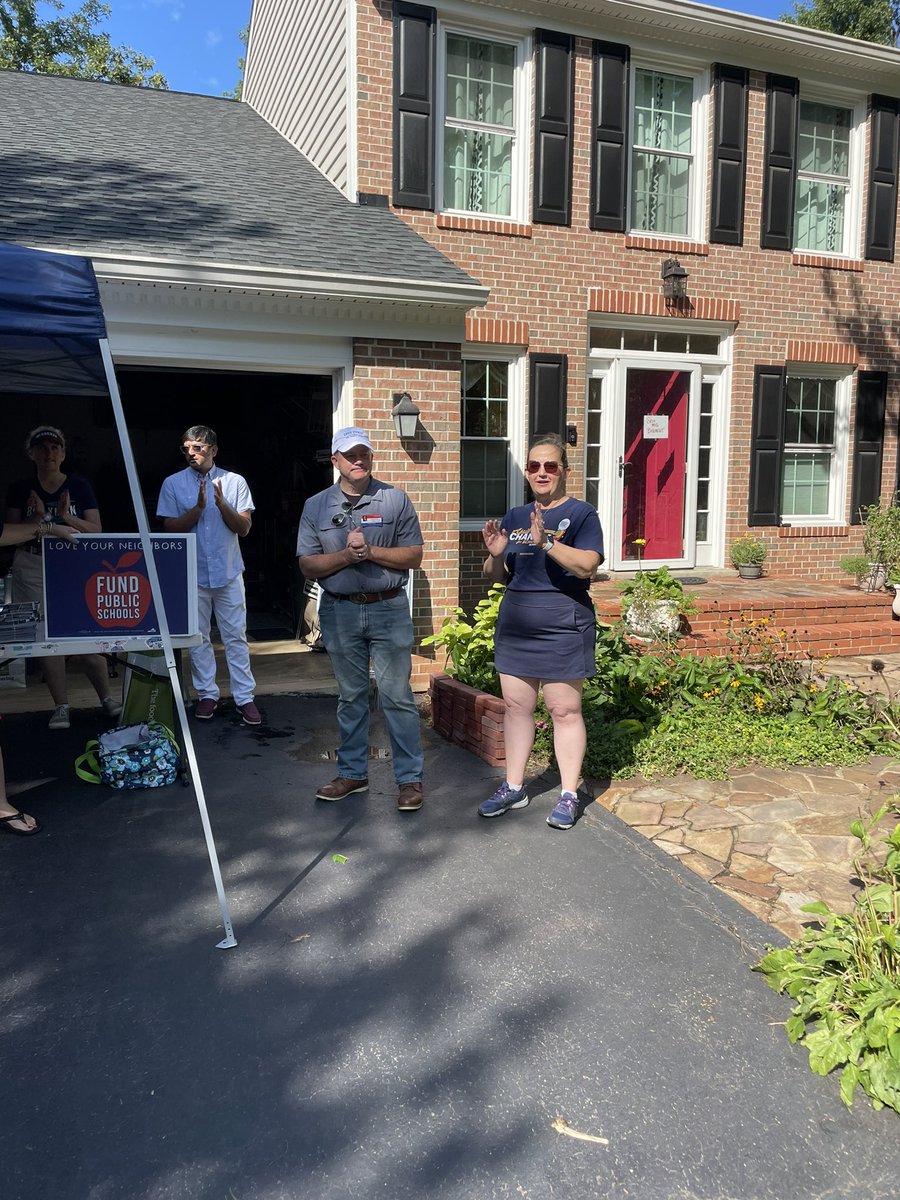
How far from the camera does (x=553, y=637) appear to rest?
418 centimetres

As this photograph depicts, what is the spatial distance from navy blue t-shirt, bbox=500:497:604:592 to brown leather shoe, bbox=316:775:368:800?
1.32 metres

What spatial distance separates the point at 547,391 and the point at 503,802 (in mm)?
5612

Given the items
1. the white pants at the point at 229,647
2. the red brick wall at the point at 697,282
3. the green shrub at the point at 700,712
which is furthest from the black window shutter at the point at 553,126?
the white pants at the point at 229,647

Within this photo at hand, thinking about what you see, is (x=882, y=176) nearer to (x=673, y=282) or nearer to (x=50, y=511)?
(x=673, y=282)

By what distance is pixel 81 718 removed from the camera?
5.93m

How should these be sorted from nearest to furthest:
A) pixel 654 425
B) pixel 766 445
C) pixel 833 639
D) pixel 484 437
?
pixel 833 639, pixel 484 437, pixel 654 425, pixel 766 445

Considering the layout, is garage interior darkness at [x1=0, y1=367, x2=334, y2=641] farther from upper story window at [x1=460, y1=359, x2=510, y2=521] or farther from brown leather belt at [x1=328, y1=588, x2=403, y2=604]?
brown leather belt at [x1=328, y1=588, x2=403, y2=604]

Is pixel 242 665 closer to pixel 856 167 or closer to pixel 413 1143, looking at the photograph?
pixel 413 1143

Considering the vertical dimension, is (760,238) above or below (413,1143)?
above

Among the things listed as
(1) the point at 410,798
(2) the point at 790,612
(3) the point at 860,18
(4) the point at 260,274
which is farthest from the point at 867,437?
(3) the point at 860,18

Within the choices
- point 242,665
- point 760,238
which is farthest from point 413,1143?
point 760,238

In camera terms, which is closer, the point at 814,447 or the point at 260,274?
the point at 260,274

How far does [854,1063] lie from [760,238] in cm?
942

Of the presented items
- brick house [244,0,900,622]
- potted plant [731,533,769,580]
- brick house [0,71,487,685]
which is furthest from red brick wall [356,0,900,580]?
brick house [0,71,487,685]
